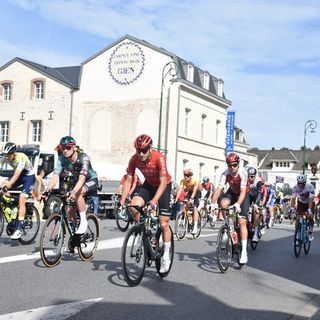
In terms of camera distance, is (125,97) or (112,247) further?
(125,97)

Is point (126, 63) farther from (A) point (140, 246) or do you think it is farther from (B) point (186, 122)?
(A) point (140, 246)

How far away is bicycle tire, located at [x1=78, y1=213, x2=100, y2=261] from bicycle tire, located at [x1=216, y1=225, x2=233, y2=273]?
2.04 meters

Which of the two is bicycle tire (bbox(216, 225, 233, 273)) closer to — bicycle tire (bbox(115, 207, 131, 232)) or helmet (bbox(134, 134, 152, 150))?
helmet (bbox(134, 134, 152, 150))

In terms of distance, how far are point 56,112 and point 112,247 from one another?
104ft

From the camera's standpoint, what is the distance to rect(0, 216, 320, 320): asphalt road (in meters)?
5.72

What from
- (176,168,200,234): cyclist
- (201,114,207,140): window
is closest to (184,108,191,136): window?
A: (201,114,207,140): window

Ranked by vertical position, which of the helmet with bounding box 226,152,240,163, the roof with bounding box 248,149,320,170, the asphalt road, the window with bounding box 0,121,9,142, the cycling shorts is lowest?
the asphalt road

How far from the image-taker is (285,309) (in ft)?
20.8

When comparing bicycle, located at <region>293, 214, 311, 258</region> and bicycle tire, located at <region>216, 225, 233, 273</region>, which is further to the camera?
bicycle, located at <region>293, 214, 311, 258</region>

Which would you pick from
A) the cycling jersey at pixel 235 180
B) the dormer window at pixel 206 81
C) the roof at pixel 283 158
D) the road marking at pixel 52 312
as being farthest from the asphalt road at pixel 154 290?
the roof at pixel 283 158

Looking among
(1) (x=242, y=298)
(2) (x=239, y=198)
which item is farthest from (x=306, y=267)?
(1) (x=242, y=298)

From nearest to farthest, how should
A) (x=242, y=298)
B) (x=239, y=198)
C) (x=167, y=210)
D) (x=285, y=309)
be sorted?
(x=285, y=309) → (x=242, y=298) → (x=167, y=210) → (x=239, y=198)

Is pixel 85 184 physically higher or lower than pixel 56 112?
lower

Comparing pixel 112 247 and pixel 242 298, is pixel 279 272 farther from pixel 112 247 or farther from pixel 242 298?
pixel 112 247
